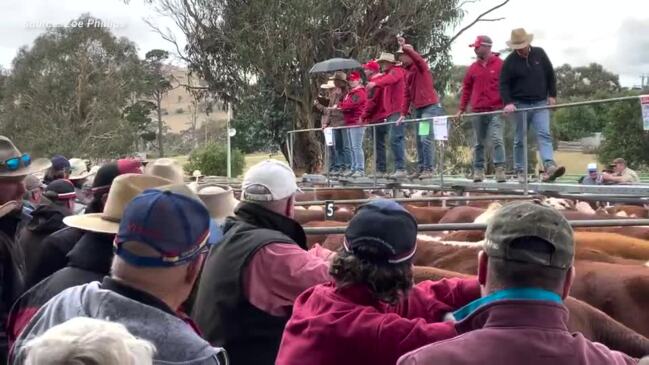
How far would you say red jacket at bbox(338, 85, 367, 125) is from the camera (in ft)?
49.0

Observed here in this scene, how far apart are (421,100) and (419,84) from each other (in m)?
0.25

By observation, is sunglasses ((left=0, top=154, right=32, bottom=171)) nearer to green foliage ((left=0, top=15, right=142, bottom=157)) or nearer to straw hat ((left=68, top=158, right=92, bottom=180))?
straw hat ((left=68, top=158, right=92, bottom=180))

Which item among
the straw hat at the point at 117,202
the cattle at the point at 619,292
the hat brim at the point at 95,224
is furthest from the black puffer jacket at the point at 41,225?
the cattle at the point at 619,292

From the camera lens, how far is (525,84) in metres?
9.95

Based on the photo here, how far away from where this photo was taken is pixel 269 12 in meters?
28.5

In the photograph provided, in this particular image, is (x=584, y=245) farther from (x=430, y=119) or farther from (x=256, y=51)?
(x=256, y=51)

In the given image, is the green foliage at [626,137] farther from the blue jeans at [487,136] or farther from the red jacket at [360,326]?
the red jacket at [360,326]

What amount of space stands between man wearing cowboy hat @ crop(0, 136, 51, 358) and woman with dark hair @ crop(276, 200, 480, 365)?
5.01 ft

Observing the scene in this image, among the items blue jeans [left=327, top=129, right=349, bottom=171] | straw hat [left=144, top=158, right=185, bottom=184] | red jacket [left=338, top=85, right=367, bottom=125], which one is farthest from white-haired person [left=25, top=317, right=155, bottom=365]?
blue jeans [left=327, top=129, right=349, bottom=171]

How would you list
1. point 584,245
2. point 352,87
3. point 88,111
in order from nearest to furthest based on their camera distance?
point 584,245, point 352,87, point 88,111

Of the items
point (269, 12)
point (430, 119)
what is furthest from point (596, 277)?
point (269, 12)

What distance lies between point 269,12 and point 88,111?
2512 centimetres

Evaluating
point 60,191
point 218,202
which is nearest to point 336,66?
point 60,191

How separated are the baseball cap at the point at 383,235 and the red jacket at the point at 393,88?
10343mm
